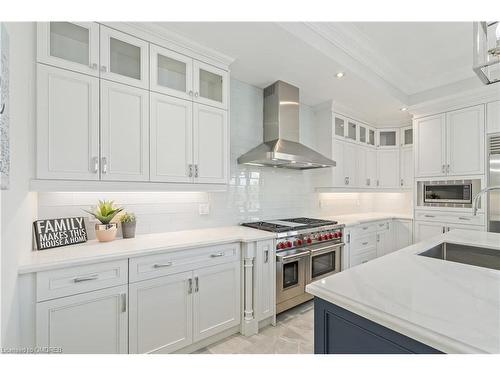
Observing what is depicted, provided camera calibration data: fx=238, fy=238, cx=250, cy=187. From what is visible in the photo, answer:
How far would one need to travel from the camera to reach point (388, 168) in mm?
4320

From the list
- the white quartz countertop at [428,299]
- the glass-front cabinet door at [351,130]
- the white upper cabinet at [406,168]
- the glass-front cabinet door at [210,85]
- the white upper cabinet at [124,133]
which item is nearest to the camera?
the white quartz countertop at [428,299]

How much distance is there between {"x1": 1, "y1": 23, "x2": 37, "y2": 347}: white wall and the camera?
41.8 inches

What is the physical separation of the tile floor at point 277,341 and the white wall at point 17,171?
1330 mm

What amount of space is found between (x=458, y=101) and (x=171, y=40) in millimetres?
3622

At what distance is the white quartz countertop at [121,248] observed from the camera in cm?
135

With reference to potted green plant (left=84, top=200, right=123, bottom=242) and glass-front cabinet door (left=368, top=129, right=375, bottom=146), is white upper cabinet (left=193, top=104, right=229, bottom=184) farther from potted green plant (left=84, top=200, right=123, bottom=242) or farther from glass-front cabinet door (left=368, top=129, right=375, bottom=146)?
glass-front cabinet door (left=368, top=129, right=375, bottom=146)

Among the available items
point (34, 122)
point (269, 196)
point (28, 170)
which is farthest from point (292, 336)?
point (34, 122)

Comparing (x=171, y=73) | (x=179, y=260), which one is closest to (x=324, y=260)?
(x=179, y=260)

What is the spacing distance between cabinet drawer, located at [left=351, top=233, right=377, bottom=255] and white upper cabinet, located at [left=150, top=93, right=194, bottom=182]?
2461 millimetres

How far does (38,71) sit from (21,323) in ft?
4.80

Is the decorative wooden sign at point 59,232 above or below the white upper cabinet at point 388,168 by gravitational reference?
below

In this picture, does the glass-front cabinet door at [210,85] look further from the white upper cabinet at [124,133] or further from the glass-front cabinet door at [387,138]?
the glass-front cabinet door at [387,138]

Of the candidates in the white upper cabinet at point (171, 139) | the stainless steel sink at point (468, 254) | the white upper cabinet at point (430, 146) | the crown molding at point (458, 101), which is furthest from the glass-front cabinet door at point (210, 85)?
the white upper cabinet at point (430, 146)
